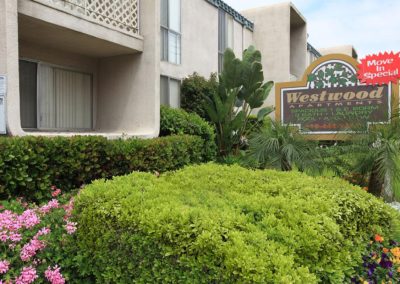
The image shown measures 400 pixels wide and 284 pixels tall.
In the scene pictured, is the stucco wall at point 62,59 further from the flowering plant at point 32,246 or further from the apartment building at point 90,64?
the flowering plant at point 32,246

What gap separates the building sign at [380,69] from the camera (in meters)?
9.22

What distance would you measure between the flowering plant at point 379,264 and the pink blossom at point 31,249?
311 centimetres

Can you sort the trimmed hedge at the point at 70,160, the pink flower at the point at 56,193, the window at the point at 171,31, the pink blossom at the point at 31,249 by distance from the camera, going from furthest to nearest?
the window at the point at 171,31
the pink flower at the point at 56,193
the trimmed hedge at the point at 70,160
the pink blossom at the point at 31,249

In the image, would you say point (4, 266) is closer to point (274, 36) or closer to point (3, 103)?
point (3, 103)

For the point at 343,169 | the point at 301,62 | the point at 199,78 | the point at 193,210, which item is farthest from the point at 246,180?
the point at 301,62

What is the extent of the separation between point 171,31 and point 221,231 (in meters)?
10.9

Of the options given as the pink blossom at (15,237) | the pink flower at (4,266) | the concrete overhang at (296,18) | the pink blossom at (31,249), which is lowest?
the pink flower at (4,266)

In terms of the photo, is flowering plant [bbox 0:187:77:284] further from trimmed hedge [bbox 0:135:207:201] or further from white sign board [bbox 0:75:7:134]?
white sign board [bbox 0:75:7:134]

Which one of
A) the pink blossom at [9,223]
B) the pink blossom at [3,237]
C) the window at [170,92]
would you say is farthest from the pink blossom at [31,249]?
the window at [170,92]

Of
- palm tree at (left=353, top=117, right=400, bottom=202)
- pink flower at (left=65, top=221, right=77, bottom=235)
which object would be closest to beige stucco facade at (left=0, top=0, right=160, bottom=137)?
pink flower at (left=65, top=221, right=77, bottom=235)

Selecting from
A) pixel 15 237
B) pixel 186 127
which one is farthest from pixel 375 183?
pixel 15 237

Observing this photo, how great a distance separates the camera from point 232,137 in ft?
37.9

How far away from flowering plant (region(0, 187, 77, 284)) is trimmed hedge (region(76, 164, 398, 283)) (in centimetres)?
31

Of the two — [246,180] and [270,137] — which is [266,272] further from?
[270,137]
